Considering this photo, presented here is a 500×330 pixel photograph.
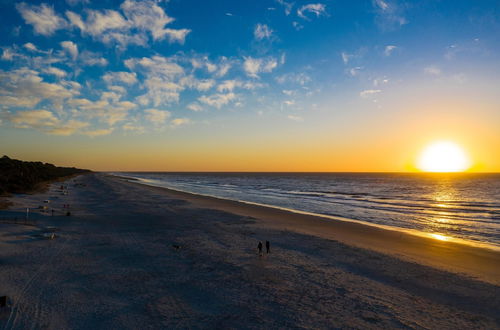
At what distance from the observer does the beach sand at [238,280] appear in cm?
1052

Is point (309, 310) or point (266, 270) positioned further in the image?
point (266, 270)

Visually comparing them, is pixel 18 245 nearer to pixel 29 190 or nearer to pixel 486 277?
pixel 486 277

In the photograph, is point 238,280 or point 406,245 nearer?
point 238,280

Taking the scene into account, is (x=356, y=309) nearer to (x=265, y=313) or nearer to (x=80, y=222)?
(x=265, y=313)

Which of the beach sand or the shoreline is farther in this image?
the shoreline

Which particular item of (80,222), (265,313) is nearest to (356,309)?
(265,313)

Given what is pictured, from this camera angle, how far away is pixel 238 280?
14.1 meters

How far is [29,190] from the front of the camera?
171 ft

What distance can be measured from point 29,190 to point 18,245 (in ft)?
136

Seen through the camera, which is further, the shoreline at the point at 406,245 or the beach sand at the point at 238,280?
the shoreline at the point at 406,245

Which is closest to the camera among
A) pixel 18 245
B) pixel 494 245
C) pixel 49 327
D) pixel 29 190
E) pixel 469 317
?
pixel 49 327

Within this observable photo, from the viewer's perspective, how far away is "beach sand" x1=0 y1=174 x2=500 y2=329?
10516 millimetres

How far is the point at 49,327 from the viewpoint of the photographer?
960cm

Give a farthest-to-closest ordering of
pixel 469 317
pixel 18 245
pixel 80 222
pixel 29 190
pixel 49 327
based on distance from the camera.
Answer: pixel 29 190
pixel 80 222
pixel 18 245
pixel 469 317
pixel 49 327
